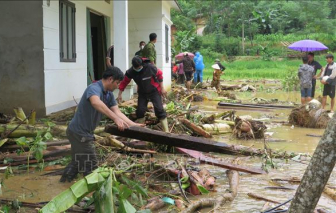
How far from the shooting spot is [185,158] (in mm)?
7070

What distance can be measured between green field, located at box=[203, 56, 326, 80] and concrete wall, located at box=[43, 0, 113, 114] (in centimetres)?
1308

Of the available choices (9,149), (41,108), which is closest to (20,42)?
(41,108)

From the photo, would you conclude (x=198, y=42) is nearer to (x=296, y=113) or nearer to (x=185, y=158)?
(x=296, y=113)

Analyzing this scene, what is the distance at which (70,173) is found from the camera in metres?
5.67

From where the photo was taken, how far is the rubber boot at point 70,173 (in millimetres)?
5650

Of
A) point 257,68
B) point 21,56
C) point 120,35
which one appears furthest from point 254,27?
point 21,56

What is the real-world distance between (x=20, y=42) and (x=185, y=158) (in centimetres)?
513

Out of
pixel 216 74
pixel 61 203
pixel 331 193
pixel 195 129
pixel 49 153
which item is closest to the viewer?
pixel 61 203

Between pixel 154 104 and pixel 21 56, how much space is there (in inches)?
144

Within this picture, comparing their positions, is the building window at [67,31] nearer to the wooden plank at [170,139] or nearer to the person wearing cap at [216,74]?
the wooden plank at [170,139]

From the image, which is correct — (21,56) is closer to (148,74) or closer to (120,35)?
(120,35)

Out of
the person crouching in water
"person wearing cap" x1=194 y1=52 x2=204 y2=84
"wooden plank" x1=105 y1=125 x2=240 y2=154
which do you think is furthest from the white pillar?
"person wearing cap" x1=194 y1=52 x2=204 y2=84

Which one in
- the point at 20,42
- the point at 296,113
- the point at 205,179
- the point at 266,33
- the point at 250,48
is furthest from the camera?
the point at 266,33

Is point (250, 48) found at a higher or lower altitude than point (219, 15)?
lower
